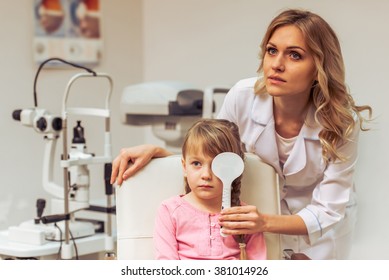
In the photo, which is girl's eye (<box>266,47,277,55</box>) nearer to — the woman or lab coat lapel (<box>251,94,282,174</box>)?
the woman

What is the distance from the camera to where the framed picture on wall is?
322 cm

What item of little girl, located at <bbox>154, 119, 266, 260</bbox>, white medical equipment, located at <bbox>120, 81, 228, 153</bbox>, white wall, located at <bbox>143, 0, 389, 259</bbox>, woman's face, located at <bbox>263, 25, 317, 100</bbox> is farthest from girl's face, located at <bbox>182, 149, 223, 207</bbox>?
white medical equipment, located at <bbox>120, 81, 228, 153</bbox>

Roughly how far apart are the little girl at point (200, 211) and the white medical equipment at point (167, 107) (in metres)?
1.20

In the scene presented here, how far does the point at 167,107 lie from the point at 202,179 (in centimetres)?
131

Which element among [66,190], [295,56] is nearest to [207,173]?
[295,56]

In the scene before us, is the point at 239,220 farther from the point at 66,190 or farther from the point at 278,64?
the point at 66,190

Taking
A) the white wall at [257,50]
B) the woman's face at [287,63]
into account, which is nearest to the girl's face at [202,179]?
the woman's face at [287,63]

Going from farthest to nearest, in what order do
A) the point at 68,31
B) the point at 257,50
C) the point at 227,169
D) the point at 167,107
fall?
1. the point at 68,31
2. the point at 167,107
3. the point at 257,50
4. the point at 227,169

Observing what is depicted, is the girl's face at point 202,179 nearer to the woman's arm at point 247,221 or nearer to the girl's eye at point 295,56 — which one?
the woman's arm at point 247,221

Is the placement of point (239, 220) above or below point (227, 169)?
below

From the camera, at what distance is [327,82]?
5.40 feet

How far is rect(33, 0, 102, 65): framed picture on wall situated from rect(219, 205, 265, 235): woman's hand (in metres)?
1.96

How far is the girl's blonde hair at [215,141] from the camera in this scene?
61.8 inches

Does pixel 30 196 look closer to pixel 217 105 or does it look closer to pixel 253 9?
pixel 217 105
